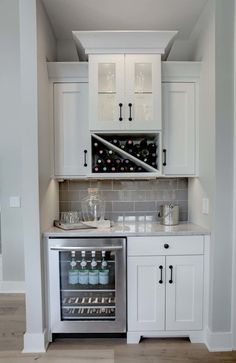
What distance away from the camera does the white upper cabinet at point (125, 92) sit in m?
2.29

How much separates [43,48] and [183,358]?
291 centimetres

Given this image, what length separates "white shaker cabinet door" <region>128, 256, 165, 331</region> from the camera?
220 cm

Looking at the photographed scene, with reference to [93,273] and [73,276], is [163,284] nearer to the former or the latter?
[93,273]

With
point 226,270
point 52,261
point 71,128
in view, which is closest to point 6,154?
point 71,128

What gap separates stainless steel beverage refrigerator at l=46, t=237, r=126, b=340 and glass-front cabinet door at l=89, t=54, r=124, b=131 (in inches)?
41.7

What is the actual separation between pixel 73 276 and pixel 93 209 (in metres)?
0.70

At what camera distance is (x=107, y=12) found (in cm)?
233

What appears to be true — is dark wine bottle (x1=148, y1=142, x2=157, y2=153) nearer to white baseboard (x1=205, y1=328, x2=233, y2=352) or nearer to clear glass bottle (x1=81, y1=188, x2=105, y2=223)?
clear glass bottle (x1=81, y1=188, x2=105, y2=223)

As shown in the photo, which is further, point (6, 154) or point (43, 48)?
point (6, 154)

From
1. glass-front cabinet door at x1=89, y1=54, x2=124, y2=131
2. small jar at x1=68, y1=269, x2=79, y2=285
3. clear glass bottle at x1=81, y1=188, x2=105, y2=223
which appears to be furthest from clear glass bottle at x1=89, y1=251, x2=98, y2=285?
glass-front cabinet door at x1=89, y1=54, x2=124, y2=131

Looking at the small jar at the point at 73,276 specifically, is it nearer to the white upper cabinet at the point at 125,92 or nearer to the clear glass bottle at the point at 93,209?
the clear glass bottle at the point at 93,209

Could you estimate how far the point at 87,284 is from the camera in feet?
7.55

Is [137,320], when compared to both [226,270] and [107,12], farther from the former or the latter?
[107,12]

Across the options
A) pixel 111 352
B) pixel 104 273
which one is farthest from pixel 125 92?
pixel 111 352
